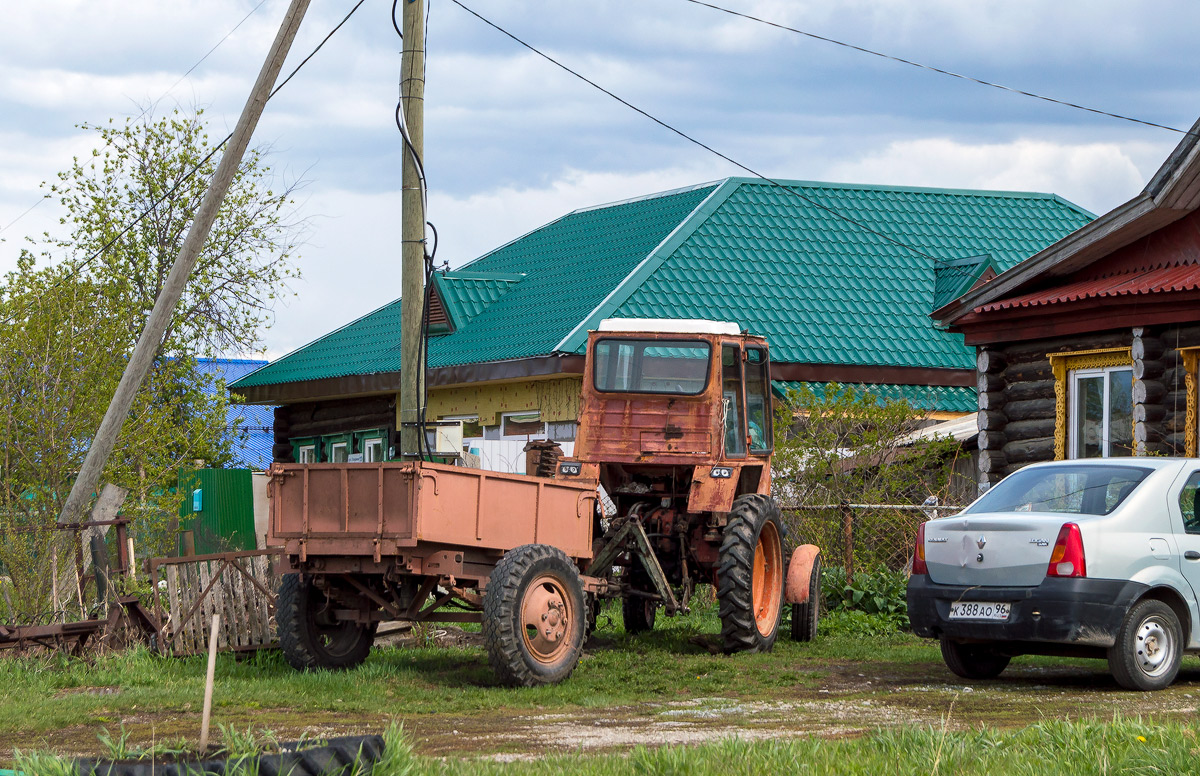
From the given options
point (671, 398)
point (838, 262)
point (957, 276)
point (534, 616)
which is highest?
point (838, 262)

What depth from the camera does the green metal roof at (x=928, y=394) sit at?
71.6ft

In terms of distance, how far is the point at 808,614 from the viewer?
13.8m

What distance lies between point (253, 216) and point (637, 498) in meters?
17.2

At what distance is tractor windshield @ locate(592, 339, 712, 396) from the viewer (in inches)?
516

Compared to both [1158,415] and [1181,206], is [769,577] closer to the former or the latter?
[1158,415]

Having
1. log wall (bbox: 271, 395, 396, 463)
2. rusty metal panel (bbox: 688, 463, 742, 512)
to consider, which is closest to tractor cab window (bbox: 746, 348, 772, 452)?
rusty metal panel (bbox: 688, 463, 742, 512)

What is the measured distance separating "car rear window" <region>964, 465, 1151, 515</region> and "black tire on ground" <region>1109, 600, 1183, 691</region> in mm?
775

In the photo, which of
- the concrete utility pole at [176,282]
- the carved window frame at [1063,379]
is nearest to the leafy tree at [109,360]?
the concrete utility pole at [176,282]

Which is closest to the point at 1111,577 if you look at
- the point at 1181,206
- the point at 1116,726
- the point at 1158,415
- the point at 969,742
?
the point at 1116,726

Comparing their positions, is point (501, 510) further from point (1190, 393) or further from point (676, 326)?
point (1190, 393)

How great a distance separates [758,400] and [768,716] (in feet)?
17.0

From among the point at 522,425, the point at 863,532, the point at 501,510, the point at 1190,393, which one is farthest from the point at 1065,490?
the point at 522,425

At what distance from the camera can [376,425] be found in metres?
26.1

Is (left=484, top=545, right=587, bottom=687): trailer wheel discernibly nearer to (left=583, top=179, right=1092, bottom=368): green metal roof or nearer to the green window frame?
(left=583, top=179, right=1092, bottom=368): green metal roof
